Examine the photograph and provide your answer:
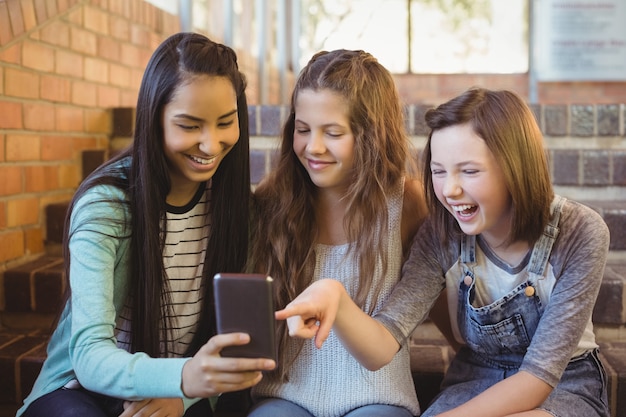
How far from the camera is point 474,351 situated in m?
1.45

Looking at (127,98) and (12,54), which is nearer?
(12,54)

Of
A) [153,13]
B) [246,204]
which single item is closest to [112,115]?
[153,13]

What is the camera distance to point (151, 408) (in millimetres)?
1243

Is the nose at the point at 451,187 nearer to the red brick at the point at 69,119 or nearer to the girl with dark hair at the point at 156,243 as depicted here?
the girl with dark hair at the point at 156,243

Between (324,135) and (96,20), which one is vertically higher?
(96,20)

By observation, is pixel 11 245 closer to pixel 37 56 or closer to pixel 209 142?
pixel 37 56

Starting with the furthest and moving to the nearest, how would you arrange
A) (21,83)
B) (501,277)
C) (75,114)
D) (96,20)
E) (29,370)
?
(96,20) < (75,114) < (21,83) < (29,370) < (501,277)

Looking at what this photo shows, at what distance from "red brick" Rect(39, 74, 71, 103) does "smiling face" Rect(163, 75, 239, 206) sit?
0.94 m

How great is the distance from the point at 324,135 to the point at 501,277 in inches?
18.4

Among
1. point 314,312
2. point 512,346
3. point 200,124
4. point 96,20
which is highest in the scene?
point 96,20

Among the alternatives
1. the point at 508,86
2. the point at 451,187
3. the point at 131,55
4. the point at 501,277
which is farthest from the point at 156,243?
the point at 508,86

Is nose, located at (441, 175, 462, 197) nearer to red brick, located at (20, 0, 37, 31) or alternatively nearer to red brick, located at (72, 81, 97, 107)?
red brick, located at (20, 0, 37, 31)

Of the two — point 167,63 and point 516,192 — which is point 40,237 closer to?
point 167,63

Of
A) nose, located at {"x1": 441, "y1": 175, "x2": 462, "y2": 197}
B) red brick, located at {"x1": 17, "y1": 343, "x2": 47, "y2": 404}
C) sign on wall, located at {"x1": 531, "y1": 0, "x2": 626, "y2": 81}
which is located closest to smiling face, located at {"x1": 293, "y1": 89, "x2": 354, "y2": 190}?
nose, located at {"x1": 441, "y1": 175, "x2": 462, "y2": 197}
